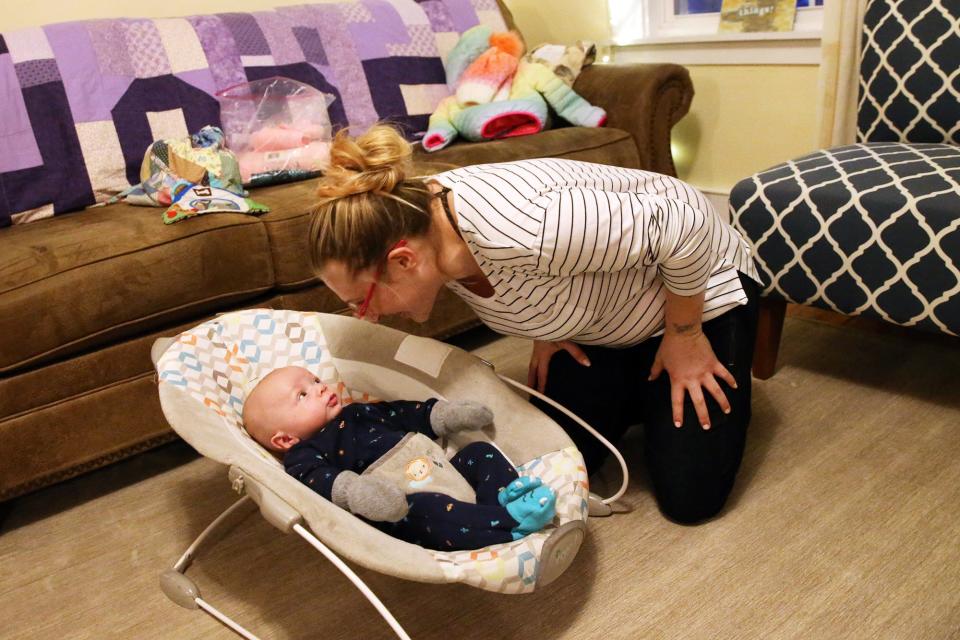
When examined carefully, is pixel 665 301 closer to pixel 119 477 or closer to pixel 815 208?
pixel 815 208

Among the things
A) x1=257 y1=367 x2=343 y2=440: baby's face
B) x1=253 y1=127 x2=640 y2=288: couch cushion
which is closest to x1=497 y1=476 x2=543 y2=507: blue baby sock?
x1=257 y1=367 x2=343 y2=440: baby's face

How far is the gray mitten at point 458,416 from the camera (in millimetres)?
1276

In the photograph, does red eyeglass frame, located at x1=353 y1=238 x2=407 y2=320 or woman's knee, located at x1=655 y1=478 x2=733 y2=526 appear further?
woman's knee, located at x1=655 y1=478 x2=733 y2=526

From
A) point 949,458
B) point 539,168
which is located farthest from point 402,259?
point 949,458

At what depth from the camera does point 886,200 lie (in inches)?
58.5

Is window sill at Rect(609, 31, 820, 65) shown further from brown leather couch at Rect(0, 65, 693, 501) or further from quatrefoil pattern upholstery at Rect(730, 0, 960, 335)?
brown leather couch at Rect(0, 65, 693, 501)

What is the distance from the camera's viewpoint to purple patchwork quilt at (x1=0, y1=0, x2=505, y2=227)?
195cm

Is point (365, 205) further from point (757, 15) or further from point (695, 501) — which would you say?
point (757, 15)

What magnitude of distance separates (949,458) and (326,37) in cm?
200

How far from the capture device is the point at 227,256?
167 cm

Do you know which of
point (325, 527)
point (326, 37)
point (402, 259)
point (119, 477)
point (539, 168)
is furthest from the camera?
point (326, 37)

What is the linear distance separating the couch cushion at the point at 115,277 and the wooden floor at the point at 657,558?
→ 36 cm

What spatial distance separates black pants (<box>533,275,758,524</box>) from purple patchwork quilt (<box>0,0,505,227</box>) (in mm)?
1282

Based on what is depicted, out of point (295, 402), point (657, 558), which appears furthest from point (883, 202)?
point (295, 402)
